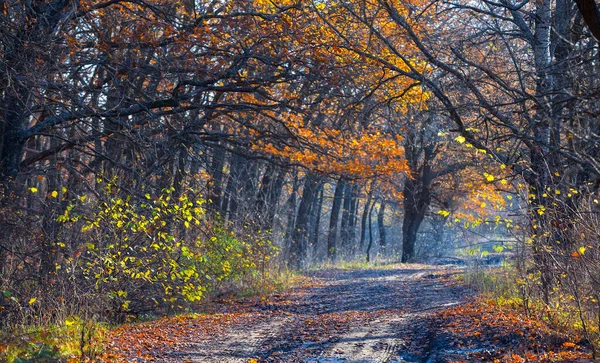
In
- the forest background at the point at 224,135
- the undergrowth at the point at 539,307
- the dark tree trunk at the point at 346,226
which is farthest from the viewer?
the dark tree trunk at the point at 346,226

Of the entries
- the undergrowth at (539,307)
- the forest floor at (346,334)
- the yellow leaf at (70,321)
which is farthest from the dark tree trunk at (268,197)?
the yellow leaf at (70,321)

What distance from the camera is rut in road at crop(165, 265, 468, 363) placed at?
8148 mm

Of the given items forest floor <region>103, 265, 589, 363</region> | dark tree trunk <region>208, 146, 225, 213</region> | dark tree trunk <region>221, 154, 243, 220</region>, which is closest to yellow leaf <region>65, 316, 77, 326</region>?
forest floor <region>103, 265, 589, 363</region>

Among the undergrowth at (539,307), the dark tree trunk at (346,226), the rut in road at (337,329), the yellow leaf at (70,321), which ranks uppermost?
the dark tree trunk at (346,226)

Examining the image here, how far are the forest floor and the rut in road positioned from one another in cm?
1

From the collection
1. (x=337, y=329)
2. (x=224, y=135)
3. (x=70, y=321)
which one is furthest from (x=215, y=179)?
(x=70, y=321)

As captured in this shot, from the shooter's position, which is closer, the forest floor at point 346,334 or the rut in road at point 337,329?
the forest floor at point 346,334

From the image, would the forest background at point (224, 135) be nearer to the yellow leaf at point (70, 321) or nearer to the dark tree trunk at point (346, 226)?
the yellow leaf at point (70, 321)

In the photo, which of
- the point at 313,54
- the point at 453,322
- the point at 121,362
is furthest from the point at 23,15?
the point at 453,322

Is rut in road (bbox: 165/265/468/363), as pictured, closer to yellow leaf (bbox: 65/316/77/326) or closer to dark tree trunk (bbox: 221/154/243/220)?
yellow leaf (bbox: 65/316/77/326)

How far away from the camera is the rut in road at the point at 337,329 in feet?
26.7

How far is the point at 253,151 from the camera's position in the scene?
18172 mm

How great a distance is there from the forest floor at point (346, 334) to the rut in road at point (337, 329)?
0.04 ft

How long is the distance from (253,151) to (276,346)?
9.85 metres
